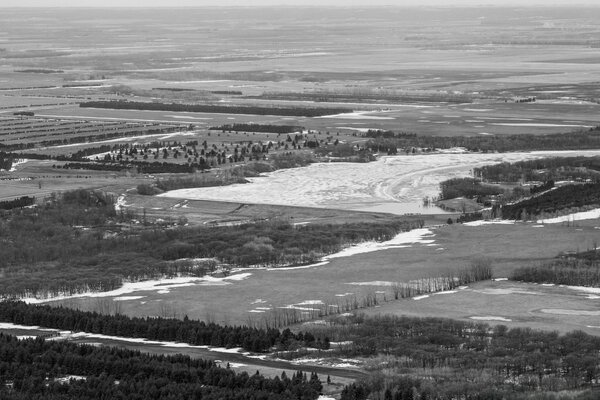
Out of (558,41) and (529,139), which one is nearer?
(529,139)

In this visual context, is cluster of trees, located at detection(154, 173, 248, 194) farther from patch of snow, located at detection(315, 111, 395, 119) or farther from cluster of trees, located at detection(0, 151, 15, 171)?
patch of snow, located at detection(315, 111, 395, 119)

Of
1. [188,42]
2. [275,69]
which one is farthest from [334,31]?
[275,69]

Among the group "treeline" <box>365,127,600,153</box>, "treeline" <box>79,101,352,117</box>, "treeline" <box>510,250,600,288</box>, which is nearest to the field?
"treeline" <box>365,127,600,153</box>

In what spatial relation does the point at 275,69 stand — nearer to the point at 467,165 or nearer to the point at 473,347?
the point at 467,165

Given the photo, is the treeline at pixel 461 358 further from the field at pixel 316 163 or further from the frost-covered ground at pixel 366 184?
the frost-covered ground at pixel 366 184

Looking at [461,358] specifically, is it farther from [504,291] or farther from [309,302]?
[309,302]

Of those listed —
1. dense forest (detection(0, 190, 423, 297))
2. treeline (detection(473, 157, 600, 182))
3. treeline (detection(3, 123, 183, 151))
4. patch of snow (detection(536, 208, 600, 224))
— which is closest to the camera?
dense forest (detection(0, 190, 423, 297))
